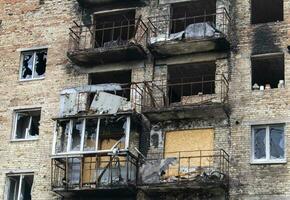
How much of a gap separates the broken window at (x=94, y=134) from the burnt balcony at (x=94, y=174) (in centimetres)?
49

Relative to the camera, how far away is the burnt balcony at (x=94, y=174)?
85.4ft

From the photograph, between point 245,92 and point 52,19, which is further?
point 52,19

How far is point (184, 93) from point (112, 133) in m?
4.02

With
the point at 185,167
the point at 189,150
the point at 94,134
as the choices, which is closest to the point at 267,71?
the point at 189,150

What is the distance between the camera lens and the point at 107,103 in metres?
27.5

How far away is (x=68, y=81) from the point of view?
29.5 m

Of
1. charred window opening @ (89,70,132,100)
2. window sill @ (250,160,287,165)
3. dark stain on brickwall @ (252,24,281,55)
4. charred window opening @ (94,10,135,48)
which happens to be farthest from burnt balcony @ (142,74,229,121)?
charred window opening @ (94,10,135,48)

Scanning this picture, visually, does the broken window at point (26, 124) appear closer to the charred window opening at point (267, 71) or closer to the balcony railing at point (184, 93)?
the balcony railing at point (184, 93)

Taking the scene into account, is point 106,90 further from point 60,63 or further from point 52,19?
point 52,19

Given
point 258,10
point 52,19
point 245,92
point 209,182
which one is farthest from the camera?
point 52,19

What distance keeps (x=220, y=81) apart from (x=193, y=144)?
2.60 metres

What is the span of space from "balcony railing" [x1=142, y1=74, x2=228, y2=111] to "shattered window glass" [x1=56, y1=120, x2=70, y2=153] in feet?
10.6

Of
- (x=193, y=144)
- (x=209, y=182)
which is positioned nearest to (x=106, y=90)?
(x=193, y=144)

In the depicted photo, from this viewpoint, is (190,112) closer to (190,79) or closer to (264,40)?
(190,79)
